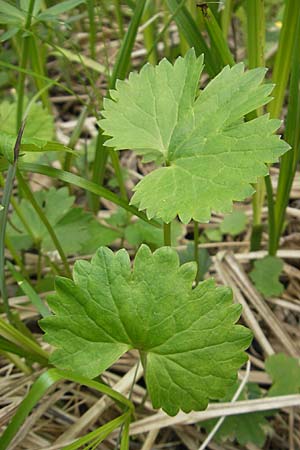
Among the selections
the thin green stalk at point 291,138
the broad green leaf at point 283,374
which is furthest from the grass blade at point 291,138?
the broad green leaf at point 283,374

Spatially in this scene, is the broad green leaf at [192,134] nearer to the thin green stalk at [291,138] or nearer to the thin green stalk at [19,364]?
the thin green stalk at [291,138]

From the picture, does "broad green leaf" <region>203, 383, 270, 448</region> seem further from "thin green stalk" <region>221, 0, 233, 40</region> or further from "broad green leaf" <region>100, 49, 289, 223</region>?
"thin green stalk" <region>221, 0, 233, 40</region>

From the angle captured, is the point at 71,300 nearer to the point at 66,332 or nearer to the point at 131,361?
the point at 66,332

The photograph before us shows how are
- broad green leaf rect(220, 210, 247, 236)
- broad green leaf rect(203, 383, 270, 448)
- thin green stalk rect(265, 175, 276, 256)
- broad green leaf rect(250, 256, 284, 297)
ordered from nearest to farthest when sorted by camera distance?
1. broad green leaf rect(203, 383, 270, 448)
2. thin green stalk rect(265, 175, 276, 256)
3. broad green leaf rect(250, 256, 284, 297)
4. broad green leaf rect(220, 210, 247, 236)

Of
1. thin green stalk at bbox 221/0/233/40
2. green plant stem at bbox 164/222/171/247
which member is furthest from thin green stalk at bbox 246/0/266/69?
green plant stem at bbox 164/222/171/247

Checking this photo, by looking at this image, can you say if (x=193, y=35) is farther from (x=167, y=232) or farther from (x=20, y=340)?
(x=20, y=340)
